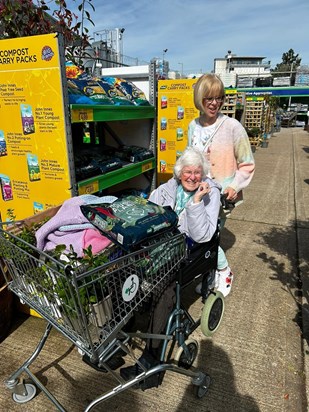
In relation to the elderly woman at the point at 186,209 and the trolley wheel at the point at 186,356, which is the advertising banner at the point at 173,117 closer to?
the elderly woman at the point at 186,209

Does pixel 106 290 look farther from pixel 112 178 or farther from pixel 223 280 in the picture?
pixel 112 178

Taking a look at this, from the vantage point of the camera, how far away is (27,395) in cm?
200

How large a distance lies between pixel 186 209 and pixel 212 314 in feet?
3.37

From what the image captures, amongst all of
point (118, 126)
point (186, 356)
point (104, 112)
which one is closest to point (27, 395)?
point (186, 356)

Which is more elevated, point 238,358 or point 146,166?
point 146,166

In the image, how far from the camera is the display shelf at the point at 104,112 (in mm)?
2482

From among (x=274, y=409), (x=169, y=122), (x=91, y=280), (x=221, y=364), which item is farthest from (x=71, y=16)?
(x=274, y=409)

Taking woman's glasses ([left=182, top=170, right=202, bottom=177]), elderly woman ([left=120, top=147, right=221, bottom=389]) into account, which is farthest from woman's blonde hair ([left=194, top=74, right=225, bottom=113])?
woman's glasses ([left=182, top=170, right=202, bottom=177])

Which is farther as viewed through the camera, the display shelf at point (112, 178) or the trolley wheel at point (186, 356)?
the display shelf at point (112, 178)

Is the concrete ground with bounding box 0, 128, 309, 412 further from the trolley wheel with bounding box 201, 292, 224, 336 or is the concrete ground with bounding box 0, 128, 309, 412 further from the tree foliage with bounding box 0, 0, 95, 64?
the tree foliage with bounding box 0, 0, 95, 64

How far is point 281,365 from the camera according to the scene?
89.7 inches

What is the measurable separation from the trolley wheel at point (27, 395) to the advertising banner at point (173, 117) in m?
4.41

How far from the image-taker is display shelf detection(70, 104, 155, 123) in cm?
248

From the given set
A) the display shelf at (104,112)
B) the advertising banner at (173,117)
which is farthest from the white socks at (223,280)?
the advertising banner at (173,117)
